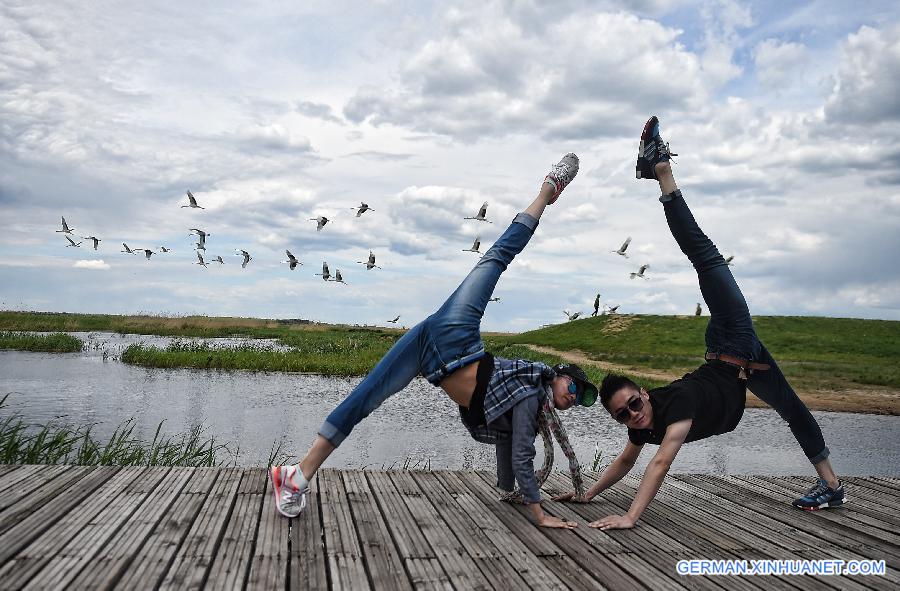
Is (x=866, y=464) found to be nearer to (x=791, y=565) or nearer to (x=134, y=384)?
(x=791, y=565)

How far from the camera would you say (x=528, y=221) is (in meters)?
5.74

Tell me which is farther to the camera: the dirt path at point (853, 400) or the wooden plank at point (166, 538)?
the dirt path at point (853, 400)

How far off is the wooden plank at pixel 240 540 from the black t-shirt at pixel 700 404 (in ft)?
9.91

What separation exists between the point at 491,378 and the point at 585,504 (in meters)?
1.83

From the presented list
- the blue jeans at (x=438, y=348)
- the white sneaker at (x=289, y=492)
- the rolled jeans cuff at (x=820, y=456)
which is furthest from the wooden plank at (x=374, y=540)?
the rolled jeans cuff at (x=820, y=456)

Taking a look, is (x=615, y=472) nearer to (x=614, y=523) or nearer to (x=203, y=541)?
(x=614, y=523)

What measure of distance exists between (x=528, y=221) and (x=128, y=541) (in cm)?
370

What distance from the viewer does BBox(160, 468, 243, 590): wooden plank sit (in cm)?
398

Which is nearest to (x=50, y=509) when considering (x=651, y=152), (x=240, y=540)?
(x=240, y=540)

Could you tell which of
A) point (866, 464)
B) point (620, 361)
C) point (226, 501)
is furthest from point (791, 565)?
point (620, 361)

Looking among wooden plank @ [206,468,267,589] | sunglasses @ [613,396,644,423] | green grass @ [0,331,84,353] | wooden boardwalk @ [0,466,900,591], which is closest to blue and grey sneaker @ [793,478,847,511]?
wooden boardwalk @ [0,466,900,591]

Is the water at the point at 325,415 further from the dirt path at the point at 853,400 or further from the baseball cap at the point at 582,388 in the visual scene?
the baseball cap at the point at 582,388

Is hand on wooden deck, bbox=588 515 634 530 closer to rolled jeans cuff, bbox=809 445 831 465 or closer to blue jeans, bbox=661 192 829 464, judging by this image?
blue jeans, bbox=661 192 829 464

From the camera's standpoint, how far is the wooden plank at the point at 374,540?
4.13m
